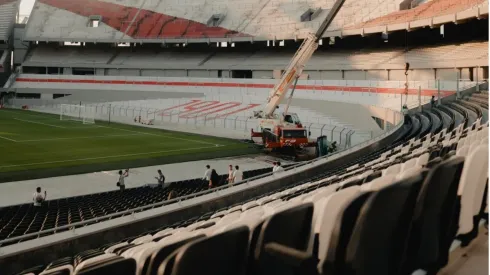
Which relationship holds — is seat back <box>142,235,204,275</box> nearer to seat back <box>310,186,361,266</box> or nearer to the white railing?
seat back <box>310,186,361,266</box>

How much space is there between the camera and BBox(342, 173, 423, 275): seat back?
2.15m

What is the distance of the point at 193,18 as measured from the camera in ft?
208

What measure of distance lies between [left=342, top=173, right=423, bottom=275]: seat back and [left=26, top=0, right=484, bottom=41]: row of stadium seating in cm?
4115

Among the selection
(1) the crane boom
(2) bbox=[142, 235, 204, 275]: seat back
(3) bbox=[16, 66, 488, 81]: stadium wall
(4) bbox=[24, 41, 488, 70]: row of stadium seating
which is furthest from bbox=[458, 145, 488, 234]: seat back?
(3) bbox=[16, 66, 488, 81]: stadium wall

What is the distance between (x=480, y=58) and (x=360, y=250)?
34276mm

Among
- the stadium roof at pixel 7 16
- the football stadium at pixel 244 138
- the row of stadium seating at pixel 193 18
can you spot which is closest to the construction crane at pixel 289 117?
the football stadium at pixel 244 138

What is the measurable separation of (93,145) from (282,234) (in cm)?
2891

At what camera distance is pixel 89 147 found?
2880 cm

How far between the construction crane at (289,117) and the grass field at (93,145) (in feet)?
7.06

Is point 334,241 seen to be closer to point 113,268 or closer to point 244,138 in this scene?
point 113,268

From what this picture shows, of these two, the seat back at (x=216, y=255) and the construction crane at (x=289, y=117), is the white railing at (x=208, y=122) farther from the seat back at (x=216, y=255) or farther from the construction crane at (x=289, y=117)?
the seat back at (x=216, y=255)

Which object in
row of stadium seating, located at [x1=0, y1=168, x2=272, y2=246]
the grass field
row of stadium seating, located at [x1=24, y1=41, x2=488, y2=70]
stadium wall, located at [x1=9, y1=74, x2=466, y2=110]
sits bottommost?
row of stadium seating, located at [x1=0, y1=168, x2=272, y2=246]

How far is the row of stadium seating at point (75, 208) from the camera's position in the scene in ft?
34.1

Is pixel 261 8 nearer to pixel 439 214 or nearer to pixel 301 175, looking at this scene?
pixel 301 175
